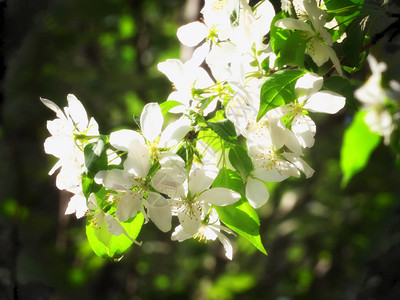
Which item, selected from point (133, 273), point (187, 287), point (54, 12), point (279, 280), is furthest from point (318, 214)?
point (54, 12)

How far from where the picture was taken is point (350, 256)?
9.42ft

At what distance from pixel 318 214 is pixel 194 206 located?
7.56ft

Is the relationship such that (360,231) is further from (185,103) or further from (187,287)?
(185,103)

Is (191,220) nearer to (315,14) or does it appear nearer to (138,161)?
(138,161)

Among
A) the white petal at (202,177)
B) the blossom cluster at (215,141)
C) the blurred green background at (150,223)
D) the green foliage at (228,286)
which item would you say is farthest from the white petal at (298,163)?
the green foliage at (228,286)

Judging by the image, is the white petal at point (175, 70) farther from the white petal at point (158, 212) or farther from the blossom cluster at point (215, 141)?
the white petal at point (158, 212)

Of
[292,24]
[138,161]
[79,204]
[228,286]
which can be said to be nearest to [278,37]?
[292,24]

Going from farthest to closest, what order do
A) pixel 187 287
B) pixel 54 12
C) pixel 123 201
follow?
1. pixel 187 287
2. pixel 54 12
3. pixel 123 201

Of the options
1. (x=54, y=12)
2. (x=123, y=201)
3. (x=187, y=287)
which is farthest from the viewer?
(x=187, y=287)

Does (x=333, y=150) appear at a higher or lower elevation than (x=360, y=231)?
higher

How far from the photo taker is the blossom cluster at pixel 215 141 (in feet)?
1.98

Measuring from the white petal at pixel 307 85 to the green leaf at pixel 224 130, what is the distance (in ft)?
0.36

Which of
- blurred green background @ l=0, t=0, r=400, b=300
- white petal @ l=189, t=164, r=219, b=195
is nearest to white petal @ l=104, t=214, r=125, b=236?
white petal @ l=189, t=164, r=219, b=195

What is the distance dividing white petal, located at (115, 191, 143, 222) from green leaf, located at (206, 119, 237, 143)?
127 mm
